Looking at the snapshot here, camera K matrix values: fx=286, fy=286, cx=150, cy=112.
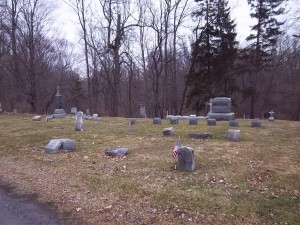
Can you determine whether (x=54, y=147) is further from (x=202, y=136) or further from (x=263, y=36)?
(x=263, y=36)

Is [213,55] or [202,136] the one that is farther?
[213,55]

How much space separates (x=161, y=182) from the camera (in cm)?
574

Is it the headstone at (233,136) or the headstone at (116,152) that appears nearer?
the headstone at (116,152)

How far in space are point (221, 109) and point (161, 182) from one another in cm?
1212

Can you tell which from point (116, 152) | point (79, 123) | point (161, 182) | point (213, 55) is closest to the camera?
point (161, 182)

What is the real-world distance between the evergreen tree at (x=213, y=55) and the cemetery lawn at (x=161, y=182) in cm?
1821

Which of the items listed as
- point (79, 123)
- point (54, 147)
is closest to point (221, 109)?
point (79, 123)

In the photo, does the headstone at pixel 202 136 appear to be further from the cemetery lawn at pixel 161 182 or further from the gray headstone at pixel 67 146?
the gray headstone at pixel 67 146

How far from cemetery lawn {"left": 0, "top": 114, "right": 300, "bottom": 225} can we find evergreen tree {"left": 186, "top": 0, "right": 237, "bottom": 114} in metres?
18.2

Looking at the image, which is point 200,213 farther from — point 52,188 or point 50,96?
point 50,96

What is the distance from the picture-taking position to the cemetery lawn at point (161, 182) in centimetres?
443

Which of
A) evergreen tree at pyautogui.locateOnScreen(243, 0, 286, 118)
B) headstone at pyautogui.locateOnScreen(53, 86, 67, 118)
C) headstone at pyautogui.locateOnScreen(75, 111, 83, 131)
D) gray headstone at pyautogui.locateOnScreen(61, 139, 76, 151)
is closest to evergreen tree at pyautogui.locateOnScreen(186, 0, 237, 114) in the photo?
evergreen tree at pyautogui.locateOnScreen(243, 0, 286, 118)

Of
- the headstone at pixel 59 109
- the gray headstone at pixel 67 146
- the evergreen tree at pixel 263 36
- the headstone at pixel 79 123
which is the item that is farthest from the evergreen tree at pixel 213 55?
the gray headstone at pixel 67 146

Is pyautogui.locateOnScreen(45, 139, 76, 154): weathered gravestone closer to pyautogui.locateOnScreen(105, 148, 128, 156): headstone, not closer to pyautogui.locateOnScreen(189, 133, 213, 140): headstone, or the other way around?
pyautogui.locateOnScreen(105, 148, 128, 156): headstone
